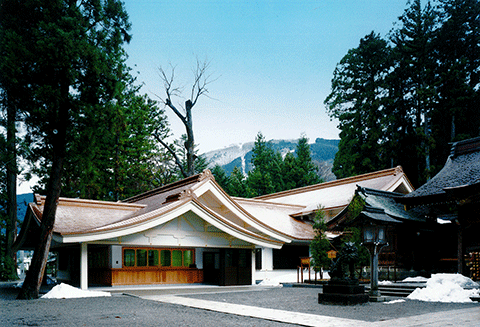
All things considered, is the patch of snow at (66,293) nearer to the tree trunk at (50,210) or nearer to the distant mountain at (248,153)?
the tree trunk at (50,210)

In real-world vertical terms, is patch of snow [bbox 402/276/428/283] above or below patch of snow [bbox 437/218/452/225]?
below

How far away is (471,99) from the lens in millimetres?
30469

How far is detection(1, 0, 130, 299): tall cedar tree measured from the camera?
44.7 ft

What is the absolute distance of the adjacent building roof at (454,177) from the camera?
15914 millimetres

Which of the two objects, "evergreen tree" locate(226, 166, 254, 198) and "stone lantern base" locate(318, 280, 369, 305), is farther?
"evergreen tree" locate(226, 166, 254, 198)

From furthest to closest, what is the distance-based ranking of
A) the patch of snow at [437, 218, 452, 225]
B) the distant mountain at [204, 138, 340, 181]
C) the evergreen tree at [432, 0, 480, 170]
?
the distant mountain at [204, 138, 340, 181] < the evergreen tree at [432, 0, 480, 170] < the patch of snow at [437, 218, 452, 225]

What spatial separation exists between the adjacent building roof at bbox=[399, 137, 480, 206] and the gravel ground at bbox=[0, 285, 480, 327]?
16.5 feet

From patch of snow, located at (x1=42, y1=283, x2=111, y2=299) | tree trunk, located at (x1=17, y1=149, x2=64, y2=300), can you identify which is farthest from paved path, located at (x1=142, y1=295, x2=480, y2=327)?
tree trunk, located at (x1=17, y1=149, x2=64, y2=300)

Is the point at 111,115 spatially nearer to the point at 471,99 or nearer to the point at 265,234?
the point at 265,234

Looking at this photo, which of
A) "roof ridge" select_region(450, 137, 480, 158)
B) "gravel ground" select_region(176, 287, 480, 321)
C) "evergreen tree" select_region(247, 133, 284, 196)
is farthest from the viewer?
"evergreen tree" select_region(247, 133, 284, 196)

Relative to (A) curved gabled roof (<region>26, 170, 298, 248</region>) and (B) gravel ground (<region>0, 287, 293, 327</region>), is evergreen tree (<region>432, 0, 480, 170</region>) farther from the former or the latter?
(B) gravel ground (<region>0, 287, 293, 327</region>)

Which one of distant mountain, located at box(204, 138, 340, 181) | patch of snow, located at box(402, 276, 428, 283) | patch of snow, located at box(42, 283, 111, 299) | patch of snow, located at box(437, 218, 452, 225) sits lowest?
patch of snow, located at box(402, 276, 428, 283)

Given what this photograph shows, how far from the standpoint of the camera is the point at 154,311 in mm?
10539

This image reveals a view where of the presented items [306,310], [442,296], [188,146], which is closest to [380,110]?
[188,146]
